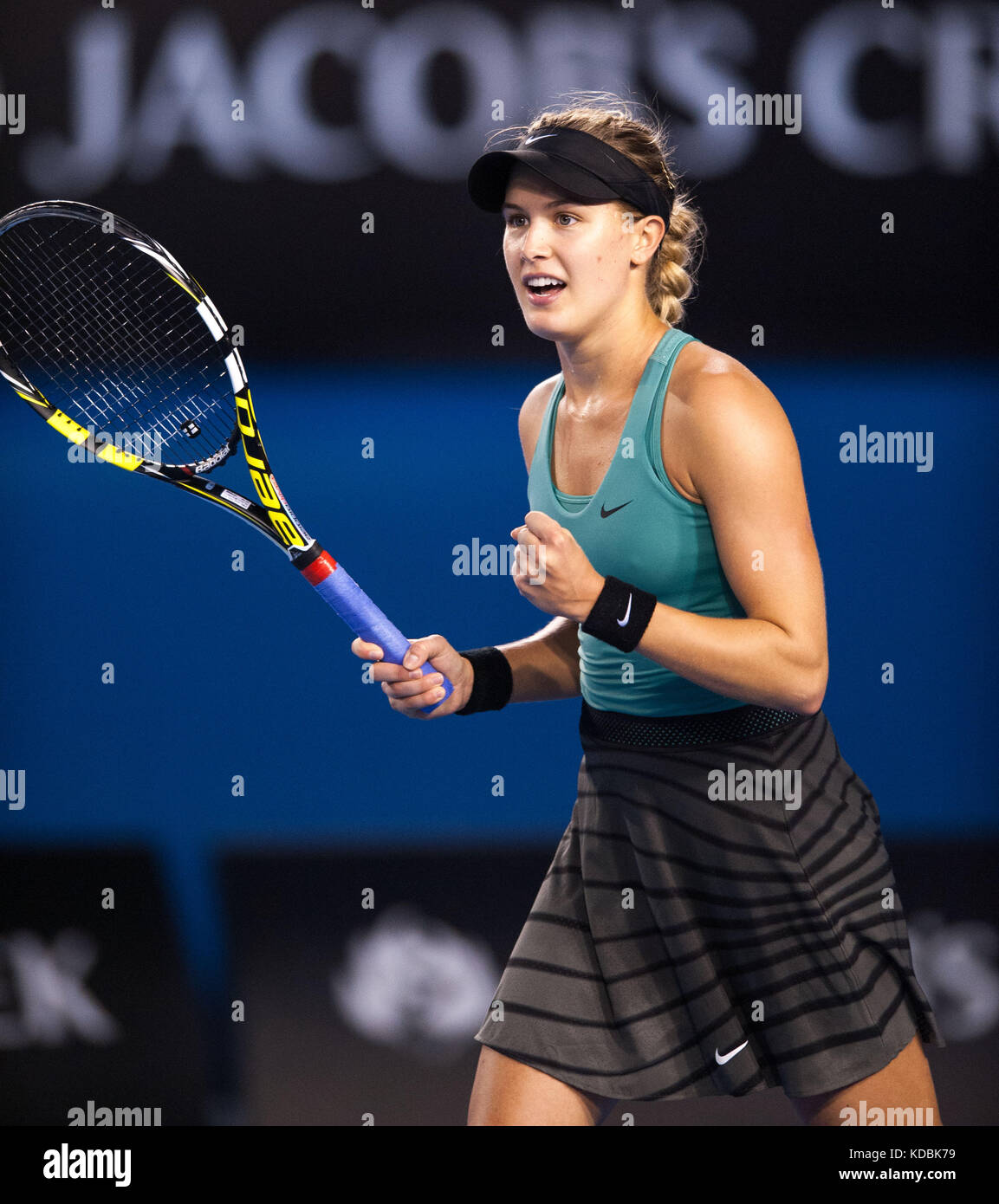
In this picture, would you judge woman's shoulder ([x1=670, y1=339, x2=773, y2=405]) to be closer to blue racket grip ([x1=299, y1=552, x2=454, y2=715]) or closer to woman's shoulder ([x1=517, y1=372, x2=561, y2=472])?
woman's shoulder ([x1=517, y1=372, x2=561, y2=472])

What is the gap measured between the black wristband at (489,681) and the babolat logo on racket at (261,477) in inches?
12.3

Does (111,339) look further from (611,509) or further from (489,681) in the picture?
(611,509)

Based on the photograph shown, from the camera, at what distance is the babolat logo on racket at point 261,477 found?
189 centimetres

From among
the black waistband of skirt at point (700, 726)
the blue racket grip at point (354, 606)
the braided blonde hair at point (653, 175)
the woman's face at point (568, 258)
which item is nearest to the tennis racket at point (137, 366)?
the blue racket grip at point (354, 606)

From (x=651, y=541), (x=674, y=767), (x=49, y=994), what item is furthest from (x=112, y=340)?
(x=674, y=767)

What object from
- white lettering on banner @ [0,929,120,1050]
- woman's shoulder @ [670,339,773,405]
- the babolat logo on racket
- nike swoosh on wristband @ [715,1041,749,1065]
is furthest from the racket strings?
nike swoosh on wristband @ [715,1041,749,1065]

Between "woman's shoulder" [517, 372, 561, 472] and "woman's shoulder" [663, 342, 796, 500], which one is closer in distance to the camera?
"woman's shoulder" [663, 342, 796, 500]

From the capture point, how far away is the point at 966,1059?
2848 mm

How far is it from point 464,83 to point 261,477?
127 cm

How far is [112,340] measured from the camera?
2.79 meters

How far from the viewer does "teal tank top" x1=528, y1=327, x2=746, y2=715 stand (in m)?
1.69

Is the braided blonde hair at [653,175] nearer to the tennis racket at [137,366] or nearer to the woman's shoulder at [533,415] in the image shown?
the woman's shoulder at [533,415]

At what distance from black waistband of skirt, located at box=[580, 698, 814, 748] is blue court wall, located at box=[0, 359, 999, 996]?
111cm
